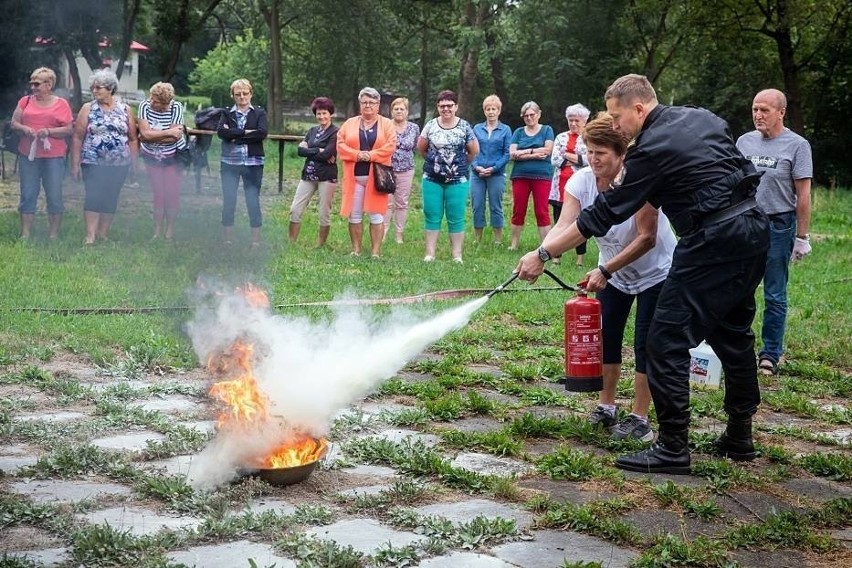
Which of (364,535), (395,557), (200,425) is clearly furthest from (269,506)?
(200,425)

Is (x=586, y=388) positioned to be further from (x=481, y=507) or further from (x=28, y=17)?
(x=28, y=17)

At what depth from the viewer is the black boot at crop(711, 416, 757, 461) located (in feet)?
19.5

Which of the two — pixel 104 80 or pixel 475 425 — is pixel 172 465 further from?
pixel 104 80

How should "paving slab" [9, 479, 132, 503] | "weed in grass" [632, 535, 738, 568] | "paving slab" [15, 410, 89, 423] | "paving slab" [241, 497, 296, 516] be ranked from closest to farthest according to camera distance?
"weed in grass" [632, 535, 738, 568] < "paving slab" [241, 497, 296, 516] < "paving slab" [9, 479, 132, 503] < "paving slab" [15, 410, 89, 423]

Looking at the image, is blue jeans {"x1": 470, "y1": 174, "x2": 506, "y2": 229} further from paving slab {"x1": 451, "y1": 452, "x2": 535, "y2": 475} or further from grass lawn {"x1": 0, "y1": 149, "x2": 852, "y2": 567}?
paving slab {"x1": 451, "y1": 452, "x2": 535, "y2": 475}

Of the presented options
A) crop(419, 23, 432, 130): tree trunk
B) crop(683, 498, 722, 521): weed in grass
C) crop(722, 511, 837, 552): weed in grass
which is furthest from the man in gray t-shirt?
crop(419, 23, 432, 130): tree trunk

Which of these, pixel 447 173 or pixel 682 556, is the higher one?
pixel 447 173

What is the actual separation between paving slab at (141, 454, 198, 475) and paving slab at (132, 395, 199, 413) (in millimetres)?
983

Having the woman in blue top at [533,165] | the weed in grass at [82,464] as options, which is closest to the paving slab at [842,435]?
the weed in grass at [82,464]

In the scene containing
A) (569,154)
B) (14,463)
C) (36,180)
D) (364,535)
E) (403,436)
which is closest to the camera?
(364,535)

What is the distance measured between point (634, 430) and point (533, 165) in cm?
821

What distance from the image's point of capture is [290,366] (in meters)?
5.62

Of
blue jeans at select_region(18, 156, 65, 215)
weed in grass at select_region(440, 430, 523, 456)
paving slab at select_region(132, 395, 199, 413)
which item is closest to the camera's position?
weed in grass at select_region(440, 430, 523, 456)

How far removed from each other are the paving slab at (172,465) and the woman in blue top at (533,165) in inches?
362
